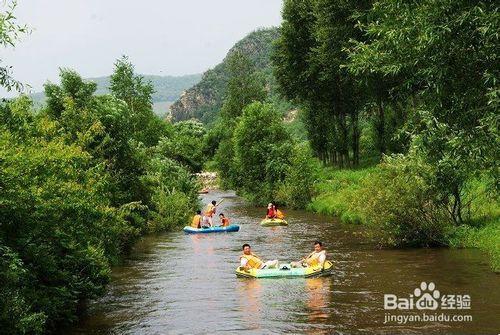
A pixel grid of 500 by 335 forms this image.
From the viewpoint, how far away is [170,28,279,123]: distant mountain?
168m

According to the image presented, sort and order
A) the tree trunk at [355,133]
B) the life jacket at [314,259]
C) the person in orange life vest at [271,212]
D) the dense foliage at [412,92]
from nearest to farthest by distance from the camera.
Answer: the dense foliage at [412,92]
the life jacket at [314,259]
the person in orange life vest at [271,212]
the tree trunk at [355,133]

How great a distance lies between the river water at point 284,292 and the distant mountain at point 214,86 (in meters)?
139

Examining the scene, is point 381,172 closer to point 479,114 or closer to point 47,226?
point 479,114

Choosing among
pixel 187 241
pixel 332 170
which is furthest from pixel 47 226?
pixel 332 170

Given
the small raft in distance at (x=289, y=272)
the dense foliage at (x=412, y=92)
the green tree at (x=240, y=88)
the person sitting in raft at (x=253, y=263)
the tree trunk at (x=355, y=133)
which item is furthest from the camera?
the green tree at (x=240, y=88)

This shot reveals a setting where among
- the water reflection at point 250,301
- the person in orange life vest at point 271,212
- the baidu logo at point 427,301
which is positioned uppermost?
the person in orange life vest at point 271,212

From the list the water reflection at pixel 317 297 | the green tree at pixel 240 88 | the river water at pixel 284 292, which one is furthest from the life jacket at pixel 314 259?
the green tree at pixel 240 88

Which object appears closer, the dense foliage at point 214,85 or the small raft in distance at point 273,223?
the small raft in distance at point 273,223

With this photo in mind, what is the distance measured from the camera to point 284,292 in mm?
17578

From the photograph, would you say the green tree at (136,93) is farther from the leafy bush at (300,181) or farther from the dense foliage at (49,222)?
the dense foliage at (49,222)

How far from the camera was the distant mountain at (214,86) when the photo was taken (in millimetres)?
168000

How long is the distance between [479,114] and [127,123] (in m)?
16.9

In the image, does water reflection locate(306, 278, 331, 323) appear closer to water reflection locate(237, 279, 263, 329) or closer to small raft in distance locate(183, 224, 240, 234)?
water reflection locate(237, 279, 263, 329)

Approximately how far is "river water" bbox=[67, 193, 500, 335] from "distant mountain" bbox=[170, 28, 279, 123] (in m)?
139
